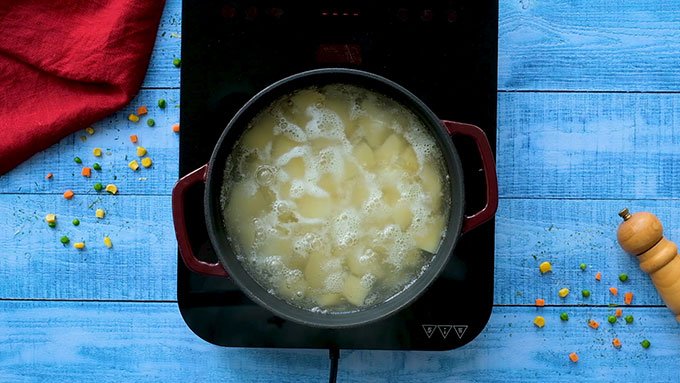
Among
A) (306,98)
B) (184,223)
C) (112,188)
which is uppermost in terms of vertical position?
(306,98)

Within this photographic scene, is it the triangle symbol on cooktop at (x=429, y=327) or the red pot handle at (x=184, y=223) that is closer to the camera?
the red pot handle at (x=184, y=223)

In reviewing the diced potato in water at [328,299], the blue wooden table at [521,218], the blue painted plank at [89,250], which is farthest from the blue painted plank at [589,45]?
the blue painted plank at [89,250]

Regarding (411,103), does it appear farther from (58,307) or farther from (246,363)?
(58,307)

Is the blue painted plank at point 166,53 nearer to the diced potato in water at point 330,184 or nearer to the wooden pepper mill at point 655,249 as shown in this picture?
the diced potato in water at point 330,184

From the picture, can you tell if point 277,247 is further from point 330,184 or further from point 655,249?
point 655,249

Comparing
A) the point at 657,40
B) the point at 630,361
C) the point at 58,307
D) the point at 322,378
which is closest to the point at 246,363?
the point at 322,378

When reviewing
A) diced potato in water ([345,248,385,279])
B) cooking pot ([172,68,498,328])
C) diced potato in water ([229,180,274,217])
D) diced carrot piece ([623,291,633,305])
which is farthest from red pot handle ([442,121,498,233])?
diced carrot piece ([623,291,633,305])

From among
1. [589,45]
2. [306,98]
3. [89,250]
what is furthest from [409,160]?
[89,250]
